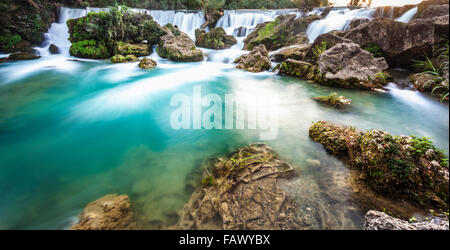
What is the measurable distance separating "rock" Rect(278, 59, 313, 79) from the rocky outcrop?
20.4ft

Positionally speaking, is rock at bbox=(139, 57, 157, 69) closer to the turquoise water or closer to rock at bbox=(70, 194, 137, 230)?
the turquoise water

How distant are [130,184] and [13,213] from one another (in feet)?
5.11

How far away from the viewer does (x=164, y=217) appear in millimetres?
2340

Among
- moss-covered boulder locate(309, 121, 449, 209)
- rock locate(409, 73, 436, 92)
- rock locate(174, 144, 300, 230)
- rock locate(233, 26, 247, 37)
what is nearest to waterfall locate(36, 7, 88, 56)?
rock locate(233, 26, 247, 37)

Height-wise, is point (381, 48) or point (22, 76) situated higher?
point (381, 48)

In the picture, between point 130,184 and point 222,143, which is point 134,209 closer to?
point 130,184

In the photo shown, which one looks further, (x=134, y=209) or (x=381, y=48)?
(x=381, y=48)

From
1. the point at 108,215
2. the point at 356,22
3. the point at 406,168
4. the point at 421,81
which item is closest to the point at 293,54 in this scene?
the point at 356,22

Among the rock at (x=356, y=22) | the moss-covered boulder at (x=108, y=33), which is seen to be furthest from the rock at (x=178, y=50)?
the rock at (x=356, y=22)

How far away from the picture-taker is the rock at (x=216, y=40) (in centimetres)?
1845

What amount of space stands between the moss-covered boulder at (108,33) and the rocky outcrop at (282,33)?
10.7 metres

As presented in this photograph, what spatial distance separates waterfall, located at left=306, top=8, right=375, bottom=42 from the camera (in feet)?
45.6

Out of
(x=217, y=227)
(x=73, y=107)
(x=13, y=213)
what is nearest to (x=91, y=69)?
(x=73, y=107)

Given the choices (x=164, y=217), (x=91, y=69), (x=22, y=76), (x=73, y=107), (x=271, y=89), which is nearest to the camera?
(x=164, y=217)
